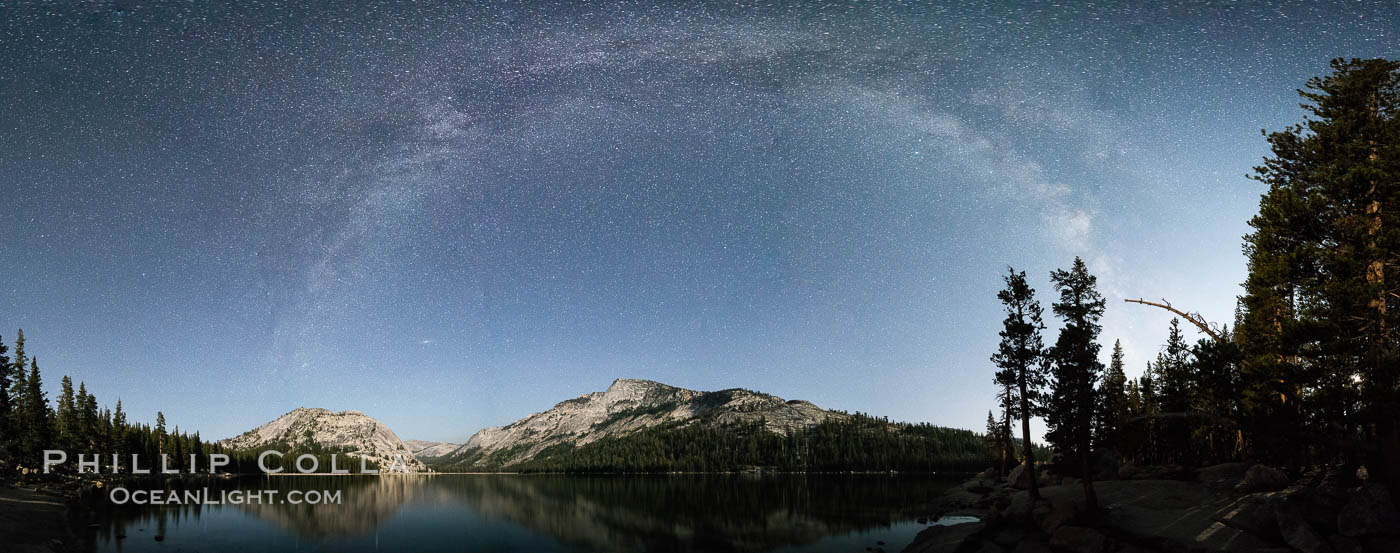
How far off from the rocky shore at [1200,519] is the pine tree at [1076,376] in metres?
2.62

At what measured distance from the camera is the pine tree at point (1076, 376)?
35.5 m

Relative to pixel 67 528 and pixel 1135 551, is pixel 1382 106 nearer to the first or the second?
Result: pixel 1135 551

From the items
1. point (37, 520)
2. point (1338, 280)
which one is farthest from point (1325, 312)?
point (37, 520)

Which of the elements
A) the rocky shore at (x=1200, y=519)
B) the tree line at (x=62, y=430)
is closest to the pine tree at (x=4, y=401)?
the tree line at (x=62, y=430)

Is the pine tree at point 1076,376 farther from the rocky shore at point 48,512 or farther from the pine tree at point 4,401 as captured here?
the pine tree at point 4,401

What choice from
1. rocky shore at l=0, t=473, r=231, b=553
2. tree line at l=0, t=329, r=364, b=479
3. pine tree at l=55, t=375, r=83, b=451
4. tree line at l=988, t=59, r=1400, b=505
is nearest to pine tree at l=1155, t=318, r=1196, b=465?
tree line at l=988, t=59, r=1400, b=505

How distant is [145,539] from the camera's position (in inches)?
1850

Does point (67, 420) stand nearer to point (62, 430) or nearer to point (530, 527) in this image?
point (62, 430)

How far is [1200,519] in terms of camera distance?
28547 mm

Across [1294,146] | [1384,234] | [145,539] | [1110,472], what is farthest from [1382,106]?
[145,539]

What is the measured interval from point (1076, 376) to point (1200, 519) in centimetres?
943

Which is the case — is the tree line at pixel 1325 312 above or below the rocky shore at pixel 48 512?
above

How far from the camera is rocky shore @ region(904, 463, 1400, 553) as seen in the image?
23.6 metres

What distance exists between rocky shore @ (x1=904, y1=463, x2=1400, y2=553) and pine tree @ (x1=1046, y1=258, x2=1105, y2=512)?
103 inches
